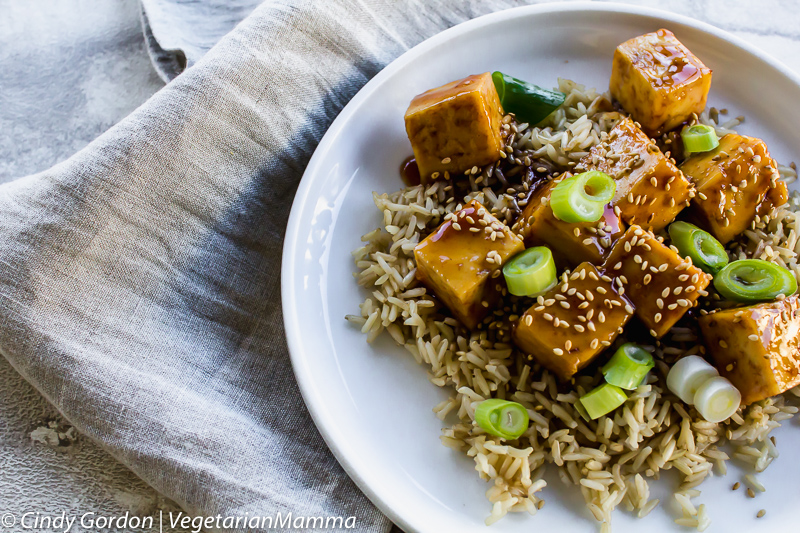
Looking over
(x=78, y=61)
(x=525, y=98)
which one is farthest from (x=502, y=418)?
(x=78, y=61)

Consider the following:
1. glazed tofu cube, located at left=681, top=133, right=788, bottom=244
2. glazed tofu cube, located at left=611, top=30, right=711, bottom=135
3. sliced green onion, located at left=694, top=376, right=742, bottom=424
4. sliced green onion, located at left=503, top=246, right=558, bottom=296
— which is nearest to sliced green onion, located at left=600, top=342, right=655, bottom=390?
sliced green onion, located at left=694, top=376, right=742, bottom=424

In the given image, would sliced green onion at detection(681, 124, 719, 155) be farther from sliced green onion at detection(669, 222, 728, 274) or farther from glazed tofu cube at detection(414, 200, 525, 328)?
glazed tofu cube at detection(414, 200, 525, 328)

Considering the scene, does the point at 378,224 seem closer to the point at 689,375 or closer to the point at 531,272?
the point at 531,272

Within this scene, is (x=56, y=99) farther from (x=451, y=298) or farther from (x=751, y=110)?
(x=751, y=110)

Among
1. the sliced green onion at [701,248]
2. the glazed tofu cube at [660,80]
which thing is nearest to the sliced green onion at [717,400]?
the sliced green onion at [701,248]

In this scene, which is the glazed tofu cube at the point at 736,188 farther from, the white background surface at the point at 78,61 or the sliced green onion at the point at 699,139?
the white background surface at the point at 78,61

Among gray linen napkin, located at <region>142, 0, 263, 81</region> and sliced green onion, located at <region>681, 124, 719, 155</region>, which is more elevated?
gray linen napkin, located at <region>142, 0, 263, 81</region>

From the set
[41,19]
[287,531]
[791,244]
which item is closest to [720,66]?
[791,244]
